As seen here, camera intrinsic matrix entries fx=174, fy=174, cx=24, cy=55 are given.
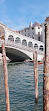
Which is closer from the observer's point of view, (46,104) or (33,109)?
(46,104)

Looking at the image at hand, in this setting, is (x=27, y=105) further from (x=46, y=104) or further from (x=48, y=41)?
(x=48, y=41)

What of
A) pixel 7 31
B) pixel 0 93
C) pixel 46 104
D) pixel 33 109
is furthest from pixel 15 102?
pixel 7 31

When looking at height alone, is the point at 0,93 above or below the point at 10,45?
below

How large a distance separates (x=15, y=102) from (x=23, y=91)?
2232 mm

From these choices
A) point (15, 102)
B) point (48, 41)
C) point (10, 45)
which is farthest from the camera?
point (10, 45)

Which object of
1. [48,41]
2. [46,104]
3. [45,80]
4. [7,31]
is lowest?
[46,104]

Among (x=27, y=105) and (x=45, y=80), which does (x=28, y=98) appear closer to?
(x=27, y=105)

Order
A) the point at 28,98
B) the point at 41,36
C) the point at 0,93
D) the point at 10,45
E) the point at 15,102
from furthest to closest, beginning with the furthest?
1. the point at 41,36
2. the point at 10,45
3. the point at 0,93
4. the point at 28,98
5. the point at 15,102

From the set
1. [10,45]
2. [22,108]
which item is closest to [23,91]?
[22,108]

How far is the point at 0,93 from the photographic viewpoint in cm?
1118

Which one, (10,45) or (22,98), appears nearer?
(22,98)

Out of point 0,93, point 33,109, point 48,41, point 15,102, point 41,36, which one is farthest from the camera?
point 41,36

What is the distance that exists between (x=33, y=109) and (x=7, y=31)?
32.6 meters

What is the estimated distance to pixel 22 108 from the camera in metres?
8.52
